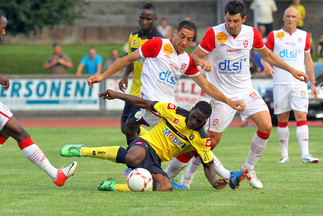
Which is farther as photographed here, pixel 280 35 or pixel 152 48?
pixel 280 35

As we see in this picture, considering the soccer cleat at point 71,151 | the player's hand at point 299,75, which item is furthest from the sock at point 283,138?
the soccer cleat at point 71,151

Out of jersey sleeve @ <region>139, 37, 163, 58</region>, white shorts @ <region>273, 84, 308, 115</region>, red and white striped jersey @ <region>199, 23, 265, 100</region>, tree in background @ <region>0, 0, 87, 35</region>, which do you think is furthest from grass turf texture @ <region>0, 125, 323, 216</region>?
tree in background @ <region>0, 0, 87, 35</region>

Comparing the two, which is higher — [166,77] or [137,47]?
[137,47]

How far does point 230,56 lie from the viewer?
1009cm

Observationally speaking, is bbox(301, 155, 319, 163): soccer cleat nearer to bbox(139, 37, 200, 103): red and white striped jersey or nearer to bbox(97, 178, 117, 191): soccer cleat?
bbox(139, 37, 200, 103): red and white striped jersey

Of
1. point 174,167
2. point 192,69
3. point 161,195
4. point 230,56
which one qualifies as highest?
point 230,56

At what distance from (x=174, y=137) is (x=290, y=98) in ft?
14.3

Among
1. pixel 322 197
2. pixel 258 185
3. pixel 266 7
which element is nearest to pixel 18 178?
pixel 258 185

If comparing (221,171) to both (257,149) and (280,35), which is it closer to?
(257,149)

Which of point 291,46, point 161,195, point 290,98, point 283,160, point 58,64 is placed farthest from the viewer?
point 58,64

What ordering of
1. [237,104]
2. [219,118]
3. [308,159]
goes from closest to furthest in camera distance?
[237,104] < [219,118] < [308,159]

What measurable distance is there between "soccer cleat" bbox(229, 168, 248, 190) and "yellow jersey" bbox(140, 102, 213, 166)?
1.02ft

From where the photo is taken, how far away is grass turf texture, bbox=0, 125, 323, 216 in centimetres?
750

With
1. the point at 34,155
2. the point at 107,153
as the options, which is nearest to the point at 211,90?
the point at 107,153
